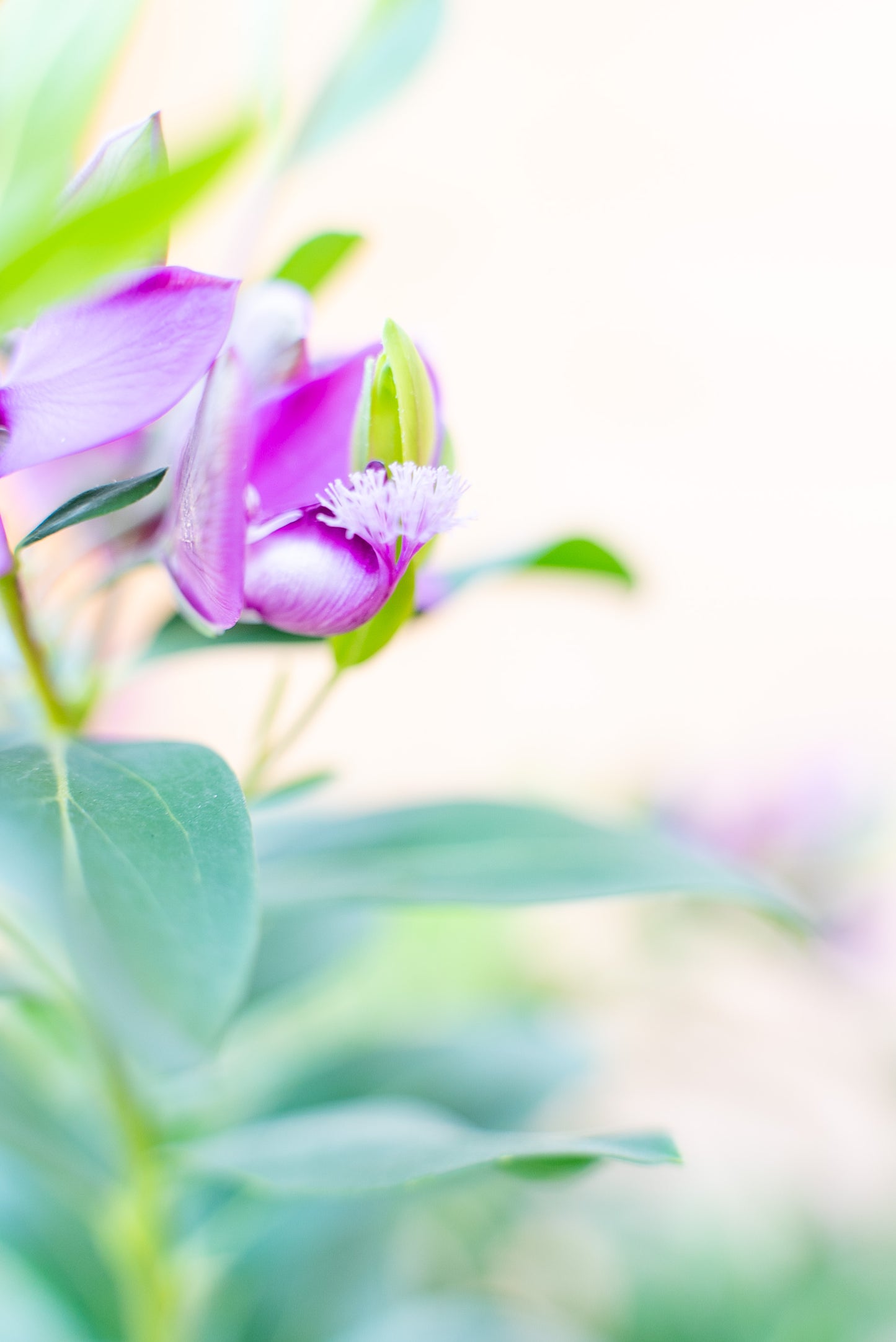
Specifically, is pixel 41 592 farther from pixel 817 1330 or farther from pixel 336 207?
pixel 336 207

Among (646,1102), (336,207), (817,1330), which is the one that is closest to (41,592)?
(817,1330)

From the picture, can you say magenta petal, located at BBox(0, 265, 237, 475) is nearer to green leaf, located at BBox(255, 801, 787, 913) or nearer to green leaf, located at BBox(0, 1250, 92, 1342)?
green leaf, located at BBox(255, 801, 787, 913)

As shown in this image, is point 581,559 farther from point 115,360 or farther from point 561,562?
point 115,360

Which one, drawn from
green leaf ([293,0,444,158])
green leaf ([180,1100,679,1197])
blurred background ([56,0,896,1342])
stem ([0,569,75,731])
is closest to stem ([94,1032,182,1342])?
green leaf ([180,1100,679,1197])

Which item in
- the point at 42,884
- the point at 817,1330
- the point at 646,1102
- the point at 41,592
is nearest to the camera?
the point at 42,884

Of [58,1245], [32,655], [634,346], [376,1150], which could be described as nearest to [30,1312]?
[58,1245]
